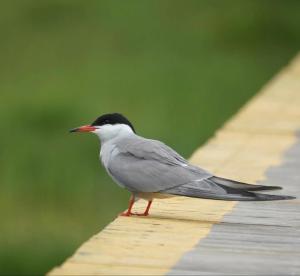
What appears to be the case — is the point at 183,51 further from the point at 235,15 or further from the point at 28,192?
the point at 28,192

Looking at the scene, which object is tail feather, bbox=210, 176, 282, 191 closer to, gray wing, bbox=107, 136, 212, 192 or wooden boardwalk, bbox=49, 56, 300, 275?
gray wing, bbox=107, 136, 212, 192

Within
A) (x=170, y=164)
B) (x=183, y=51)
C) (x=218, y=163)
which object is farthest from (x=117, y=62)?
(x=170, y=164)

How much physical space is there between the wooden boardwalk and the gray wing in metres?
0.23

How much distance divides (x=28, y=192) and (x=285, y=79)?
4.15 metres

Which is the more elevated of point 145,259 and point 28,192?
point 145,259

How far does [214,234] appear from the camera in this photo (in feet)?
28.0

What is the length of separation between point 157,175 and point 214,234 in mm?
489

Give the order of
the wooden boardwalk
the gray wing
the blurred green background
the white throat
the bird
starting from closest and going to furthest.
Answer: the wooden boardwalk → the bird → the gray wing → the white throat → the blurred green background

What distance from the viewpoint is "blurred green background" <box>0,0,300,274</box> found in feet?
40.3

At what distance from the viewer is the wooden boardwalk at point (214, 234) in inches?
304

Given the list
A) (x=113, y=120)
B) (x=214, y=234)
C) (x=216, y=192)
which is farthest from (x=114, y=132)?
(x=214, y=234)

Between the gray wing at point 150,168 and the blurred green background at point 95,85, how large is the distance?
215 cm

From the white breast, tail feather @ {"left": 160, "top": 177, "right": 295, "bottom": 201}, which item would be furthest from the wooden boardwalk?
the white breast

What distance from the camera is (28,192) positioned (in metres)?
12.7
